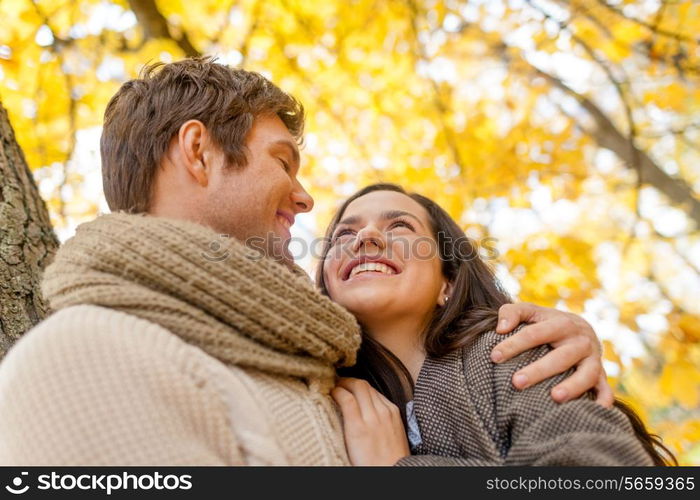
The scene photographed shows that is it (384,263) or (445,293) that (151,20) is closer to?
(384,263)

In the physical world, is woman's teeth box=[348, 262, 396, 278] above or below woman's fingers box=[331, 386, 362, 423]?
above

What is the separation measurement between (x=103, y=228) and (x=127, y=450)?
0.61 meters

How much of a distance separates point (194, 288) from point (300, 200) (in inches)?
34.3

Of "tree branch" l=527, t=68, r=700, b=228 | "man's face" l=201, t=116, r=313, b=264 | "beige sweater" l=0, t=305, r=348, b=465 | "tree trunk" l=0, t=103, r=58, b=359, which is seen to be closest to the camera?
"beige sweater" l=0, t=305, r=348, b=465

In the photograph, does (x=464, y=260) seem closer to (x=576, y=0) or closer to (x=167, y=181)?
(x=167, y=181)

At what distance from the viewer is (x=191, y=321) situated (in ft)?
4.66

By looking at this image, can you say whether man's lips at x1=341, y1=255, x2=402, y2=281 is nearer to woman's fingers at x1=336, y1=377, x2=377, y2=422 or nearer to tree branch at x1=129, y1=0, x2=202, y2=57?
woman's fingers at x1=336, y1=377, x2=377, y2=422

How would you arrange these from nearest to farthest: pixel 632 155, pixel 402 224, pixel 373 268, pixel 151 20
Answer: pixel 373 268 < pixel 402 224 < pixel 151 20 < pixel 632 155

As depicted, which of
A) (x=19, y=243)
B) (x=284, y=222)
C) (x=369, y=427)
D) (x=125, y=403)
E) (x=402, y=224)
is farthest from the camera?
(x=402, y=224)

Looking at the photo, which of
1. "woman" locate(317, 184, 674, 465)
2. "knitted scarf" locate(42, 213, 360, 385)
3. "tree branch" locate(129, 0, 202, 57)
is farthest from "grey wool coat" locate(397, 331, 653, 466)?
"tree branch" locate(129, 0, 202, 57)

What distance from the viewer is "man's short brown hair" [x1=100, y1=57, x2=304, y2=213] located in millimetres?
2045

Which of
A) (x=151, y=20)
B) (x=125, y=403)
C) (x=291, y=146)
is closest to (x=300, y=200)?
(x=291, y=146)

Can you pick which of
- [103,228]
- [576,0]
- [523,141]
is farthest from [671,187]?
[103,228]

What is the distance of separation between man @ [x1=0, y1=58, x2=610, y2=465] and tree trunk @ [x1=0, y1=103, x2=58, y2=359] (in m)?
0.25
